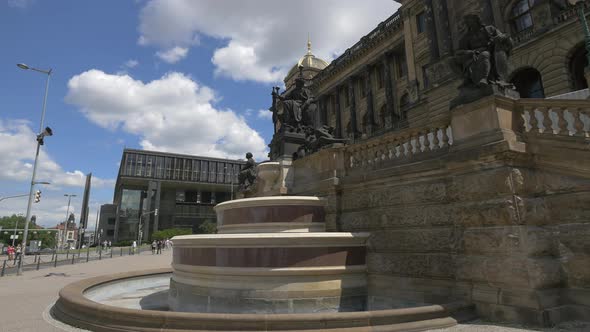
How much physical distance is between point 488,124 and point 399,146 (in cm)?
218

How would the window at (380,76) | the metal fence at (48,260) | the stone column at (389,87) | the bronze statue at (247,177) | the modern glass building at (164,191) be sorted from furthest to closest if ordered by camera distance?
the modern glass building at (164,191)
the window at (380,76)
the stone column at (389,87)
the metal fence at (48,260)
the bronze statue at (247,177)

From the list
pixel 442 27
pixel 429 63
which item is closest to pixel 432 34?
pixel 442 27

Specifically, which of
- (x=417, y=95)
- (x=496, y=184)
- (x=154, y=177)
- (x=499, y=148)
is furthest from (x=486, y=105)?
(x=154, y=177)

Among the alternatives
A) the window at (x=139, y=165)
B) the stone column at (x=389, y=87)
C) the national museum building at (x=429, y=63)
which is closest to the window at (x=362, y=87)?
the national museum building at (x=429, y=63)

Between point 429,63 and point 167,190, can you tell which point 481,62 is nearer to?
point 429,63

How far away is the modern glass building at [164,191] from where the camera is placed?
83.2 meters

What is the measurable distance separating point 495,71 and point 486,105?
1.17 m

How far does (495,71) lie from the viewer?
7062mm

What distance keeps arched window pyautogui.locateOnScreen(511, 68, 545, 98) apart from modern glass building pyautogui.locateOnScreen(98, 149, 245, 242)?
64409 mm

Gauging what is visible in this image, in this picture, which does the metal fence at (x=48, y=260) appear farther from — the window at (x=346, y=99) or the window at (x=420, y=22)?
the window at (x=420, y=22)

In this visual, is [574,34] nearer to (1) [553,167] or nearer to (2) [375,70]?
(1) [553,167]

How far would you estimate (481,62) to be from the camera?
696 cm

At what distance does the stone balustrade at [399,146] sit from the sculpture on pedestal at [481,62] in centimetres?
79

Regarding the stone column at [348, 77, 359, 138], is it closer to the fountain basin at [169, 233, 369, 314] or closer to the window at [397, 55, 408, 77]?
the window at [397, 55, 408, 77]
